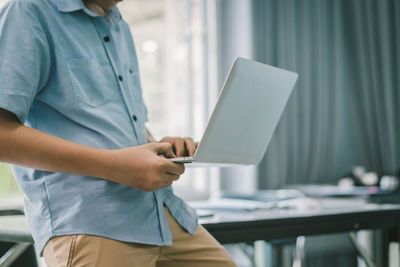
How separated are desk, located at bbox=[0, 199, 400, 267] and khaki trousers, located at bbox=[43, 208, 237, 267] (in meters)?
0.23

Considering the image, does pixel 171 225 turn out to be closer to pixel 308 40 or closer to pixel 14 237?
pixel 14 237

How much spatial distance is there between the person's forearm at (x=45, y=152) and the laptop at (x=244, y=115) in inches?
5.8

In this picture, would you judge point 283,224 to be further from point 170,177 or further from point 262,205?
point 170,177

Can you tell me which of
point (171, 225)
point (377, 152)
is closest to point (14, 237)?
point (171, 225)

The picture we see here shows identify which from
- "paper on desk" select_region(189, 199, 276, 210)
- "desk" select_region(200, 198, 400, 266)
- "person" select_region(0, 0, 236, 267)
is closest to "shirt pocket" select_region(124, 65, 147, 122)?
"person" select_region(0, 0, 236, 267)

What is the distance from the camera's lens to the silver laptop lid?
807mm

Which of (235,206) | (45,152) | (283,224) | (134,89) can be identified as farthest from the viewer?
(235,206)

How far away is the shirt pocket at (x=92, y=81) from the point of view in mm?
813

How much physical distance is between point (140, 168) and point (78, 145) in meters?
0.12

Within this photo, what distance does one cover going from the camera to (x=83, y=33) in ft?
2.85

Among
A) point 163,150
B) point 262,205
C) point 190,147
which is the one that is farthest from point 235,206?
point 163,150

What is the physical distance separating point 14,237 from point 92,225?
43cm

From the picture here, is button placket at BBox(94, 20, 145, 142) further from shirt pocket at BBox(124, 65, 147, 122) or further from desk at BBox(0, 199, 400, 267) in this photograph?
desk at BBox(0, 199, 400, 267)

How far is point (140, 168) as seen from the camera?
732 millimetres
